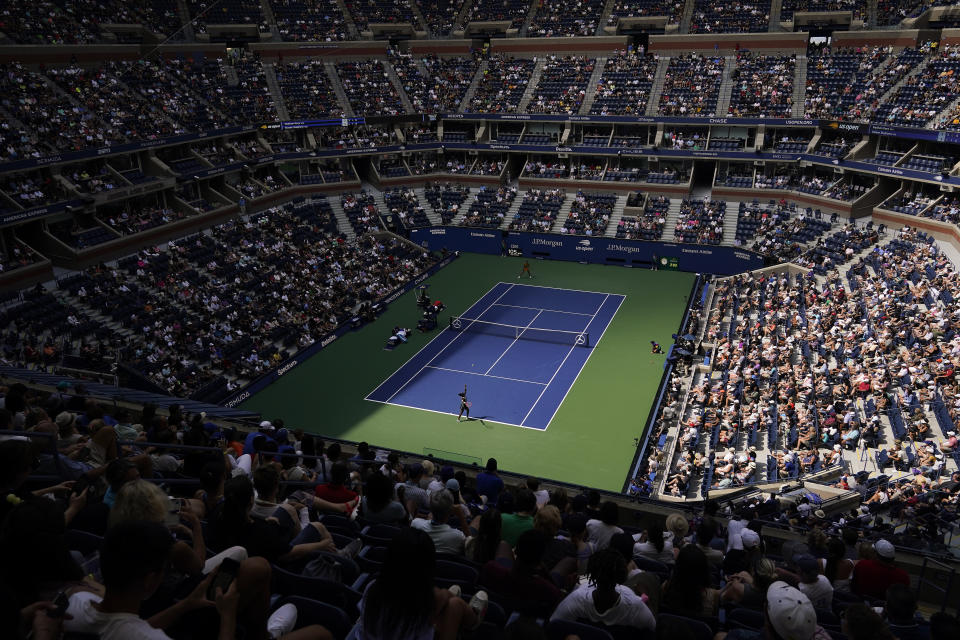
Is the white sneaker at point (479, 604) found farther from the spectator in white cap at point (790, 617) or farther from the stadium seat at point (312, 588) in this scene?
the spectator in white cap at point (790, 617)

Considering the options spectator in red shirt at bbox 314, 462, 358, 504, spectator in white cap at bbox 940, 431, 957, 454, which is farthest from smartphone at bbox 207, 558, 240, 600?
spectator in white cap at bbox 940, 431, 957, 454

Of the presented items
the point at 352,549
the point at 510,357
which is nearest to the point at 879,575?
the point at 352,549

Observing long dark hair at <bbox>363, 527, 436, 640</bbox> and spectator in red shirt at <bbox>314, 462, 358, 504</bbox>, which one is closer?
long dark hair at <bbox>363, 527, 436, 640</bbox>

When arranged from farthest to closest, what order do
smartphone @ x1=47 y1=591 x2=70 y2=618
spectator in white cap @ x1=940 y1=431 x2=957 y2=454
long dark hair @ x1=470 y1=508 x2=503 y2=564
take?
spectator in white cap @ x1=940 y1=431 x2=957 y2=454
long dark hair @ x1=470 y1=508 x2=503 y2=564
smartphone @ x1=47 y1=591 x2=70 y2=618

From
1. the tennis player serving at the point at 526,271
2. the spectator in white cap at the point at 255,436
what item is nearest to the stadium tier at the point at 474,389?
the spectator in white cap at the point at 255,436

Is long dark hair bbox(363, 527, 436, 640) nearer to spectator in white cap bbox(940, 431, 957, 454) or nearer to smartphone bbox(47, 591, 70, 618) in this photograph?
smartphone bbox(47, 591, 70, 618)

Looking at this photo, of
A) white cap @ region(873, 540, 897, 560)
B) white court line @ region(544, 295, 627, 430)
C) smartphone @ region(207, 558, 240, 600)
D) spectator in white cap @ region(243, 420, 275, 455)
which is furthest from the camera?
white court line @ region(544, 295, 627, 430)
